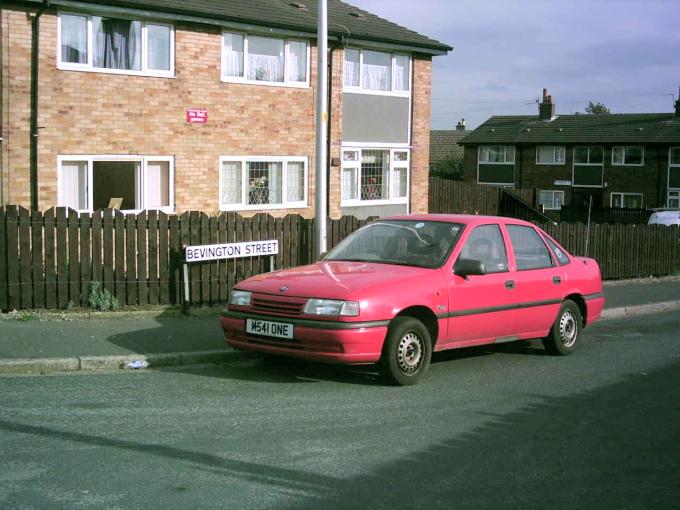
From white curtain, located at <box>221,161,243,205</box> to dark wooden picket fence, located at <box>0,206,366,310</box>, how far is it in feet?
17.1

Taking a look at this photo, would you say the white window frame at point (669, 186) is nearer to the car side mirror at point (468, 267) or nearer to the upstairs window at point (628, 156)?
the upstairs window at point (628, 156)

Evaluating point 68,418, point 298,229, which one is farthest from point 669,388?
point 298,229

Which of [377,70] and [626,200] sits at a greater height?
[377,70]

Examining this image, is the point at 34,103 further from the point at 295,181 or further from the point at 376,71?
the point at 376,71

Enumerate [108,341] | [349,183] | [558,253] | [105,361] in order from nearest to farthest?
1. [105,361]
2. [108,341]
3. [558,253]
4. [349,183]

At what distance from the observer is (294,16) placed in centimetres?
1903

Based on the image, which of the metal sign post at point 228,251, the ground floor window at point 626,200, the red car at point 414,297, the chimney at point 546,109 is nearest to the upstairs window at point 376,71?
the metal sign post at point 228,251

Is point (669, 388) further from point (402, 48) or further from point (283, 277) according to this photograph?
point (402, 48)

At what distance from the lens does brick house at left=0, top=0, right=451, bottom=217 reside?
15.4m

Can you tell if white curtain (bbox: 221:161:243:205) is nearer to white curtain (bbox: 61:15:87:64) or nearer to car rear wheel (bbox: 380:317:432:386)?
white curtain (bbox: 61:15:87:64)

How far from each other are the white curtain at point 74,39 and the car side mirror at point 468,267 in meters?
10.2

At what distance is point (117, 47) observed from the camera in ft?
53.6

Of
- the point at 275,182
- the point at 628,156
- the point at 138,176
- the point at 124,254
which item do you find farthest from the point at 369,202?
the point at 628,156

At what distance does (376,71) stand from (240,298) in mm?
13432
